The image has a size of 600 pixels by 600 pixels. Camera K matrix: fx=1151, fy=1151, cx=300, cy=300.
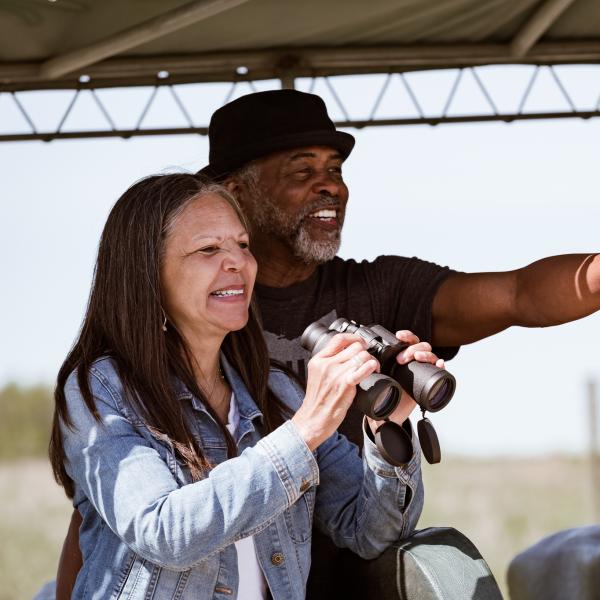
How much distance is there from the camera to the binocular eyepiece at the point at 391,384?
1979mm

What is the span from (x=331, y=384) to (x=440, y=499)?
18.1 m

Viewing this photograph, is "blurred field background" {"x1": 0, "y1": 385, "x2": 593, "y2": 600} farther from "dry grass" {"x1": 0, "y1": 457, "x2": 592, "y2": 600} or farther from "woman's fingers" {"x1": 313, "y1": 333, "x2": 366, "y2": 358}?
"woman's fingers" {"x1": 313, "y1": 333, "x2": 366, "y2": 358}

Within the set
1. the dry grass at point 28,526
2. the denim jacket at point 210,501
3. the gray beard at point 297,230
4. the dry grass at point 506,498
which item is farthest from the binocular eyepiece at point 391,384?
the dry grass at point 506,498

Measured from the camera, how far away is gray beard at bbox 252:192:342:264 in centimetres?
295

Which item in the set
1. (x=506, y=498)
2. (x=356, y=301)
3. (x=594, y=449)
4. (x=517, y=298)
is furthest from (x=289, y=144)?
(x=506, y=498)

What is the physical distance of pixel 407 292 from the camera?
9.62 ft

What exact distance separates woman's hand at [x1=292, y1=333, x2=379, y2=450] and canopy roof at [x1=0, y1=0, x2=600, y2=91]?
1.65 meters

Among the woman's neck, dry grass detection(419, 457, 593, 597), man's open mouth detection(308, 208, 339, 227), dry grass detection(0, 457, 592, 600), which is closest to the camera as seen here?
the woman's neck

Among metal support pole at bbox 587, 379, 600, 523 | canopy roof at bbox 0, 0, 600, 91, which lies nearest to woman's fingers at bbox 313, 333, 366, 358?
canopy roof at bbox 0, 0, 600, 91

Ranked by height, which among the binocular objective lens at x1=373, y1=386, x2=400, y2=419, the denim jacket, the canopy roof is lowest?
the denim jacket

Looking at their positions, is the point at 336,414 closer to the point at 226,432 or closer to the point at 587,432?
the point at 226,432

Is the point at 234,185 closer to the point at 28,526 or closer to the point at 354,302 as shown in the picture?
the point at 354,302

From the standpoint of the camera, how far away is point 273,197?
3086mm

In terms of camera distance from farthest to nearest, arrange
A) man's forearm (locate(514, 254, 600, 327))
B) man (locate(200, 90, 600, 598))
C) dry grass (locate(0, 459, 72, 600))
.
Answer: dry grass (locate(0, 459, 72, 600)) < man (locate(200, 90, 600, 598)) < man's forearm (locate(514, 254, 600, 327))
